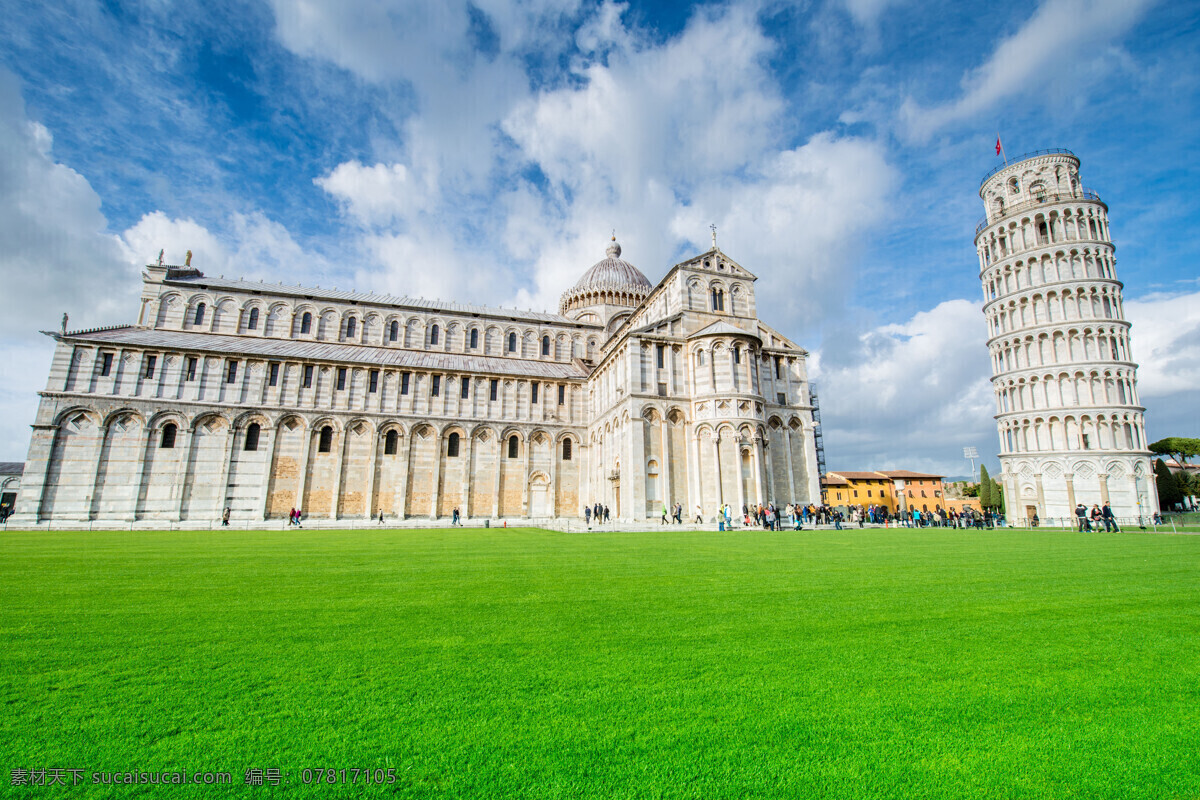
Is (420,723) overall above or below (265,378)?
below

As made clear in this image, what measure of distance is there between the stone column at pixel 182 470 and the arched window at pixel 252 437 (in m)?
2.80

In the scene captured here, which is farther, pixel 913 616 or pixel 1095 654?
pixel 913 616

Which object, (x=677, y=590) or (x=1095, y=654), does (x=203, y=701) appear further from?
(x=1095, y=654)

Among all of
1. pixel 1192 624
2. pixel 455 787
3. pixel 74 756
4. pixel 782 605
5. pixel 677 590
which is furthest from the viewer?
pixel 677 590

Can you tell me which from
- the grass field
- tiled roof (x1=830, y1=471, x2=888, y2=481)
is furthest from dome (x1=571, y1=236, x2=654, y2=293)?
tiled roof (x1=830, y1=471, x2=888, y2=481)

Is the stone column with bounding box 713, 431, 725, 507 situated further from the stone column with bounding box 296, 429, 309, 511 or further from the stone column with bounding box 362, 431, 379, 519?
the stone column with bounding box 296, 429, 309, 511

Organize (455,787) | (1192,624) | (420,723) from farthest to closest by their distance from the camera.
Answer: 1. (1192,624)
2. (420,723)
3. (455,787)

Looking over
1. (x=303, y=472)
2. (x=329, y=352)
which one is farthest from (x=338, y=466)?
(x=329, y=352)

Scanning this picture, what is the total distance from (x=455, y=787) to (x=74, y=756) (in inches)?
84.7

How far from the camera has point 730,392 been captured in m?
30.9

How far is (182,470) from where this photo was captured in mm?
31453

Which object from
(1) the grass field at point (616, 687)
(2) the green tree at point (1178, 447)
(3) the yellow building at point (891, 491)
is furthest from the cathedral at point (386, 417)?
(3) the yellow building at point (891, 491)

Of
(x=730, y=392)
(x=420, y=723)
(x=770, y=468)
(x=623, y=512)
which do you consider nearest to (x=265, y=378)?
(x=623, y=512)

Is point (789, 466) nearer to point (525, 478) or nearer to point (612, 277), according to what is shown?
point (525, 478)
